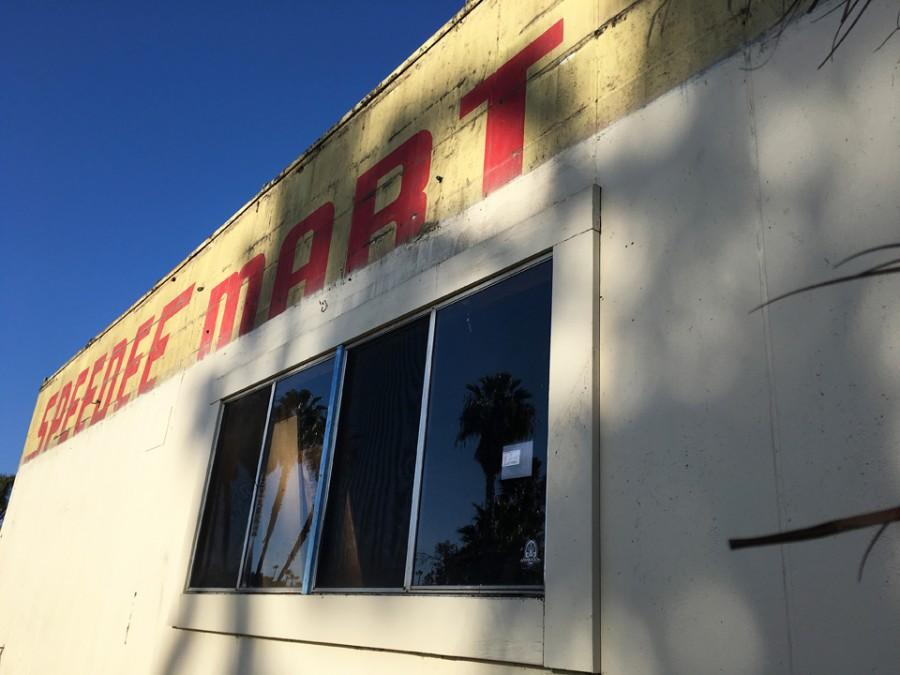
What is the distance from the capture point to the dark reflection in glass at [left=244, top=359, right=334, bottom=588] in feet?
16.2

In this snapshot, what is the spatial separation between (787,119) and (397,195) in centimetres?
275

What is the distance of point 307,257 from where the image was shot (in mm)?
6004

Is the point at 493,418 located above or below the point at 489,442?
above

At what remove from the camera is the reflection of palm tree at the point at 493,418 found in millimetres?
3688

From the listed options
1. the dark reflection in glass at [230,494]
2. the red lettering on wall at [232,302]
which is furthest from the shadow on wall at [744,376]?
the red lettering on wall at [232,302]

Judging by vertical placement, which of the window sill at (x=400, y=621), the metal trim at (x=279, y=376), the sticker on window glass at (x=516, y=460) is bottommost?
the window sill at (x=400, y=621)

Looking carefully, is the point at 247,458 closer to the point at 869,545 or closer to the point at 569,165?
the point at 569,165

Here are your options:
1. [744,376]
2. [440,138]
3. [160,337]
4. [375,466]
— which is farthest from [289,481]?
[160,337]

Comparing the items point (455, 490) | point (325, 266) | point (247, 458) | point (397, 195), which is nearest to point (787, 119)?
point (455, 490)

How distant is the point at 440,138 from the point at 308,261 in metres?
1.61

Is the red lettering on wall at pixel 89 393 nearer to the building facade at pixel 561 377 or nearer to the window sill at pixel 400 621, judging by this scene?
the building facade at pixel 561 377

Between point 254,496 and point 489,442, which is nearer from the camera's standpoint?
point 489,442

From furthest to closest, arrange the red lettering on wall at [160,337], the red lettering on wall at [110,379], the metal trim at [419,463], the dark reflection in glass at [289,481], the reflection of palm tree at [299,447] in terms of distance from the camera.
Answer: the red lettering on wall at [110,379] → the red lettering on wall at [160,337] → the reflection of palm tree at [299,447] → the dark reflection in glass at [289,481] → the metal trim at [419,463]

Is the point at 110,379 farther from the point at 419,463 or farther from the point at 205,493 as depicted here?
the point at 419,463
